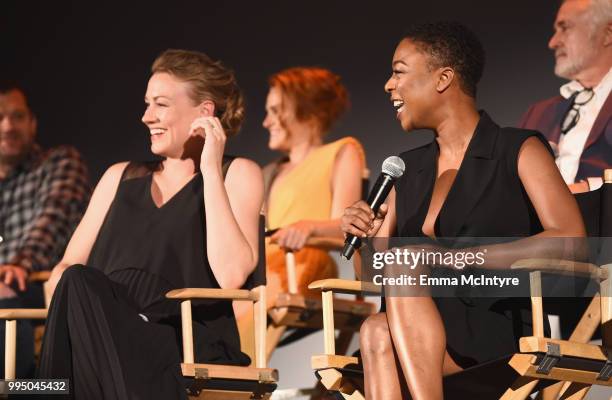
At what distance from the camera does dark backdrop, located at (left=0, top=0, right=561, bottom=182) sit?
4105 mm

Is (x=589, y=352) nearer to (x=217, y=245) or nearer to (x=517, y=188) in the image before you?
(x=517, y=188)

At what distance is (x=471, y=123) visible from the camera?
2.78 m

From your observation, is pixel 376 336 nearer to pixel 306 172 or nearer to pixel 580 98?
pixel 580 98

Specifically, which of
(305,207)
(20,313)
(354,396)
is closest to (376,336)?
(354,396)

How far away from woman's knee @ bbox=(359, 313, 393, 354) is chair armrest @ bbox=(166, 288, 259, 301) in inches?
18.8

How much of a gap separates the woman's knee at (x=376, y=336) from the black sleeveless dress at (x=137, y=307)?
0.53m

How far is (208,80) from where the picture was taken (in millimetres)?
3254

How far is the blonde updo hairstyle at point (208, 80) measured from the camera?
3242 mm

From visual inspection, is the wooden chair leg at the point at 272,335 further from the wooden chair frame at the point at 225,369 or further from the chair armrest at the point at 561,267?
the chair armrest at the point at 561,267

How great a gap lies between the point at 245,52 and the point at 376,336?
8.38 feet

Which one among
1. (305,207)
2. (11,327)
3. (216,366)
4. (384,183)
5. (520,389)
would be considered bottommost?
(520,389)

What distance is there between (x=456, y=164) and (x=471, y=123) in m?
0.11

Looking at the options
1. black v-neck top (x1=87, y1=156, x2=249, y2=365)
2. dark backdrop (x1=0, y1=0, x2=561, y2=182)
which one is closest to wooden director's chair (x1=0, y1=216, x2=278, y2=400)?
black v-neck top (x1=87, y1=156, x2=249, y2=365)

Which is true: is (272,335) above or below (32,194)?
below
